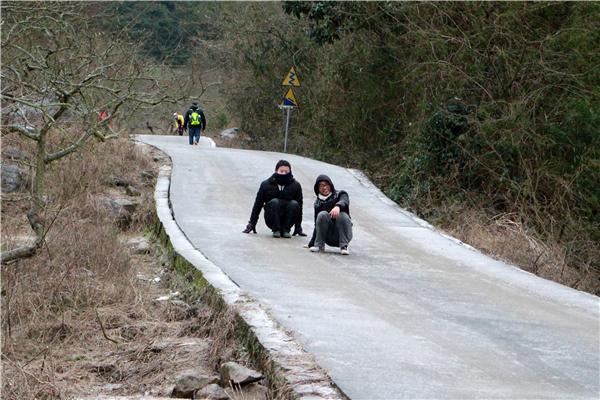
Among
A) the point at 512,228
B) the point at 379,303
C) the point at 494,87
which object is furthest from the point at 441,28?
the point at 379,303

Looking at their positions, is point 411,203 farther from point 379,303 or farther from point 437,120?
point 379,303

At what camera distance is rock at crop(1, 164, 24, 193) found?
703 inches

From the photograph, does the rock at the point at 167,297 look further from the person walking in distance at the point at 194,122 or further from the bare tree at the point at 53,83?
the person walking in distance at the point at 194,122

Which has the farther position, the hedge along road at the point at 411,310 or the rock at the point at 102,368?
the rock at the point at 102,368

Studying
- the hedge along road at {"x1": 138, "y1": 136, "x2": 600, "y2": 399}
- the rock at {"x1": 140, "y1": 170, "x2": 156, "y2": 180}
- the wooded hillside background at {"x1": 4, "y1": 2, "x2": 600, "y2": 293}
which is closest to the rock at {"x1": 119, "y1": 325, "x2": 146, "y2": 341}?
the hedge along road at {"x1": 138, "y1": 136, "x2": 600, "y2": 399}

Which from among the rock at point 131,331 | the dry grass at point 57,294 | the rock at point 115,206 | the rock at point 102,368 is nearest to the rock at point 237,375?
the dry grass at point 57,294

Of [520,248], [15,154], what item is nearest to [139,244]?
[15,154]

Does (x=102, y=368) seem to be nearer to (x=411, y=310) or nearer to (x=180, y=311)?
(x=180, y=311)

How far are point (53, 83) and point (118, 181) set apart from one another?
8540 millimetres

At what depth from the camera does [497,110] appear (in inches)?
803

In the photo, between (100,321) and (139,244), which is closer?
(100,321)

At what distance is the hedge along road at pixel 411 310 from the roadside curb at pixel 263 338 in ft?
0.44

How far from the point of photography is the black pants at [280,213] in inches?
585

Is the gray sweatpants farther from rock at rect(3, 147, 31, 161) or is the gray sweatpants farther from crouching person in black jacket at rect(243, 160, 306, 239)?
rock at rect(3, 147, 31, 161)
